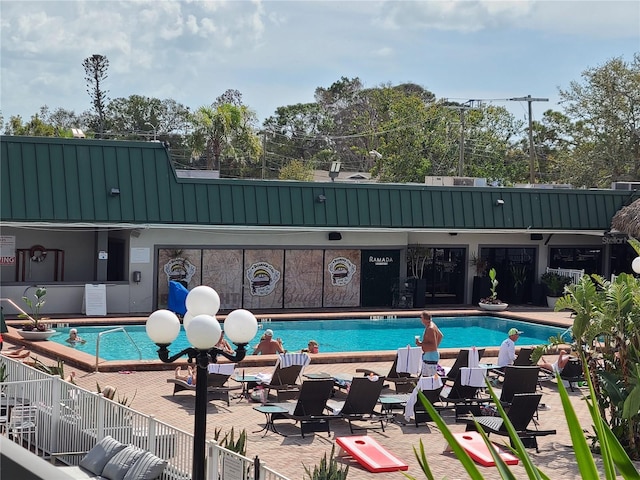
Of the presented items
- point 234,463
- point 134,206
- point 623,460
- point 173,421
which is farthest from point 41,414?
point 134,206

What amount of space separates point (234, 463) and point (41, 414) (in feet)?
14.8

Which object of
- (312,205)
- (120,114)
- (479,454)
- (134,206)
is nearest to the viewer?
(479,454)

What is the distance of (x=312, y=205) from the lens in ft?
93.2

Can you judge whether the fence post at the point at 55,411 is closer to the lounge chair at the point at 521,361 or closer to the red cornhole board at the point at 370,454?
the red cornhole board at the point at 370,454

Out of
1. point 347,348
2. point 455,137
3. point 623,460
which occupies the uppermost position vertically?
point 455,137

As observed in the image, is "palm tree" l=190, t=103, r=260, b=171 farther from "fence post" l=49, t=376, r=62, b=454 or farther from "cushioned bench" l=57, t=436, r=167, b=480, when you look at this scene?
"cushioned bench" l=57, t=436, r=167, b=480

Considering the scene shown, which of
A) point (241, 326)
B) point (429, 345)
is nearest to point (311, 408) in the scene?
point (429, 345)

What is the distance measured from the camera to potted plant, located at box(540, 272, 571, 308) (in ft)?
102

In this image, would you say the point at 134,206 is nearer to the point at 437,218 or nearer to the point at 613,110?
the point at 437,218

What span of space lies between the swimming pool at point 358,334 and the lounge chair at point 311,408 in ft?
29.1

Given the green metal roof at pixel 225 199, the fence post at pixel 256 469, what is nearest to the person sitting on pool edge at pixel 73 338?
the green metal roof at pixel 225 199

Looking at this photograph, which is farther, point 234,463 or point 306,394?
point 306,394

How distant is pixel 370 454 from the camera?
1212 centimetres

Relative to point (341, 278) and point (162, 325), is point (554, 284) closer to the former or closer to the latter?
point (341, 278)
